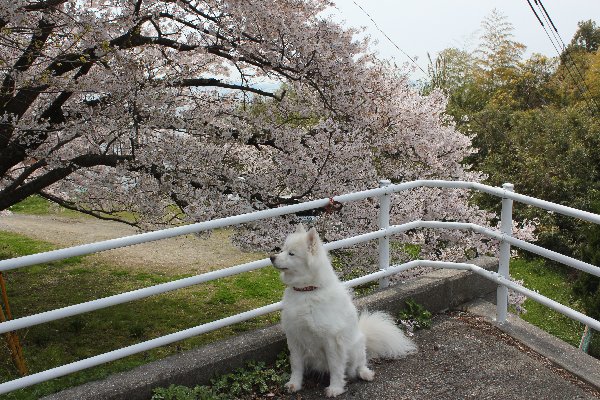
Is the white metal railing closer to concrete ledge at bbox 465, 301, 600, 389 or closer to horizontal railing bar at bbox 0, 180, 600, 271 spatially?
horizontal railing bar at bbox 0, 180, 600, 271

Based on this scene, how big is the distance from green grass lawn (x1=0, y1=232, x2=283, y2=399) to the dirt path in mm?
736

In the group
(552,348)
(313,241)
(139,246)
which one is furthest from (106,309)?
(552,348)

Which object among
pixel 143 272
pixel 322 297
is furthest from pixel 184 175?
pixel 143 272

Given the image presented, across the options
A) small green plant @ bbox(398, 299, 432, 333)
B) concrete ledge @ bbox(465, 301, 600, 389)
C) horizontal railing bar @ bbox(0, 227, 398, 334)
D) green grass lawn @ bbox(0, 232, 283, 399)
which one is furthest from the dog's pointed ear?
green grass lawn @ bbox(0, 232, 283, 399)

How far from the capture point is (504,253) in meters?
4.48

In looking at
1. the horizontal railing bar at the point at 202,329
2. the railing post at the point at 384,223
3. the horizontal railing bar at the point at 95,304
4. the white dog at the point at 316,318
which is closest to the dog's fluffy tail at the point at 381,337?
the white dog at the point at 316,318

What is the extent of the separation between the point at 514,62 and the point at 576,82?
3.45 m

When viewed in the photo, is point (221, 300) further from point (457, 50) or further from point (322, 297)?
point (457, 50)

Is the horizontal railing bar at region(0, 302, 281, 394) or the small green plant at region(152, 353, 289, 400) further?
the small green plant at region(152, 353, 289, 400)

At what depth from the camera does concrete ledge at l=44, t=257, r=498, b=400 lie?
11.2 ft

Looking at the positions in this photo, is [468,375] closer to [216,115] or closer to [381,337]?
[381,337]

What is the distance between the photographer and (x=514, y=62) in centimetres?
2888

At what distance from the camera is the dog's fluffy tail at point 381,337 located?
4.08 metres

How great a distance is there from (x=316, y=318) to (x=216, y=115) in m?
5.24
